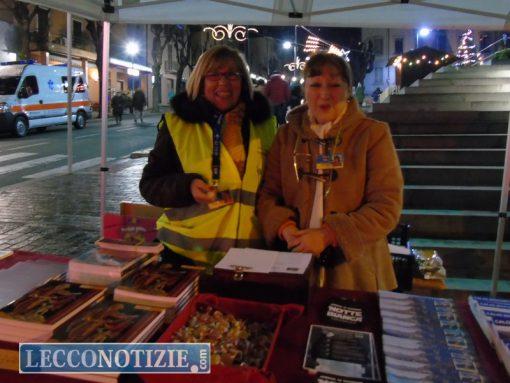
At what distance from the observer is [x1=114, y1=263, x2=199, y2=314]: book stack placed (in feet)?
5.21

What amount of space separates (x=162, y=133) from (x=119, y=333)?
1.33m

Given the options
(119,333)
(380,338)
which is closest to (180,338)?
(119,333)

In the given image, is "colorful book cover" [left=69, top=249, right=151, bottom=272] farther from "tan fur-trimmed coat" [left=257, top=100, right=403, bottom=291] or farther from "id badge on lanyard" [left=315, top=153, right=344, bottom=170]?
"id badge on lanyard" [left=315, top=153, right=344, bottom=170]

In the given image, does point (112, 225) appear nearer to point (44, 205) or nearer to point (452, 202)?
point (452, 202)

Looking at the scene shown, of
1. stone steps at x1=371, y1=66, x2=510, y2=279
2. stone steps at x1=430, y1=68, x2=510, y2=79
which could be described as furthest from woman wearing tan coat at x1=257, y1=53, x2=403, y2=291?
stone steps at x1=430, y1=68, x2=510, y2=79

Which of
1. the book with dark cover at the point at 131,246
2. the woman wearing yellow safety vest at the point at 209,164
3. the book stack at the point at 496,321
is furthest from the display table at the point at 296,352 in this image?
the woman wearing yellow safety vest at the point at 209,164

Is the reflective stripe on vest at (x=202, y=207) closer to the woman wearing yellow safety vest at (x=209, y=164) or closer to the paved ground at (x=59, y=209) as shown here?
the woman wearing yellow safety vest at (x=209, y=164)

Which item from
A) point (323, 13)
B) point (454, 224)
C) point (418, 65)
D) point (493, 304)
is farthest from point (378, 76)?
point (493, 304)

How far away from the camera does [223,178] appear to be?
2387 mm

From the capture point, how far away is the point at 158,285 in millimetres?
1662

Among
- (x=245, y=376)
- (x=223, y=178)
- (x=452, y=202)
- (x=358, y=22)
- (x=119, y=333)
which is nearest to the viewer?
(x=245, y=376)

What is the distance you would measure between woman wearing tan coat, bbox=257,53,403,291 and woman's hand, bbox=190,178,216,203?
28 cm

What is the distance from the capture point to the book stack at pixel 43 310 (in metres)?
1.38

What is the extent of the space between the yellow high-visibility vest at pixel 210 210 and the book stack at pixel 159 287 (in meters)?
0.59
